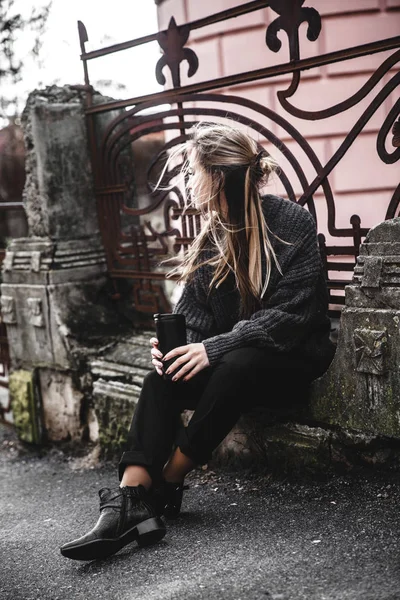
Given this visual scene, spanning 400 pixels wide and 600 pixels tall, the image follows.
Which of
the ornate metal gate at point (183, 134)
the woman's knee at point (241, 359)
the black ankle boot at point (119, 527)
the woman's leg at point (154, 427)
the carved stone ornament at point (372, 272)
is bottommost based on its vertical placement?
the black ankle boot at point (119, 527)

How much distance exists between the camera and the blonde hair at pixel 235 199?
2701 millimetres

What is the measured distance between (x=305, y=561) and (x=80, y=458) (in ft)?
6.46

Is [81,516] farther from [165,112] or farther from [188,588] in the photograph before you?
[165,112]

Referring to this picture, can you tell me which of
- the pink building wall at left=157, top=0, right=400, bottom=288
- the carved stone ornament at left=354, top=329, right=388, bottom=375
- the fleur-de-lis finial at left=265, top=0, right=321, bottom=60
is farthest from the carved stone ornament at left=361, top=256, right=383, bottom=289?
the pink building wall at left=157, top=0, right=400, bottom=288

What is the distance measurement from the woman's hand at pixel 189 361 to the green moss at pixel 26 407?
5.99ft

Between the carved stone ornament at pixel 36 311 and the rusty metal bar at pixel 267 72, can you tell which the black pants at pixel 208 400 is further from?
the carved stone ornament at pixel 36 311

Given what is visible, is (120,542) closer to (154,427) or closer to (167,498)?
(167,498)

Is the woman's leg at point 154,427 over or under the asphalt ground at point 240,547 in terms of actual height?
over

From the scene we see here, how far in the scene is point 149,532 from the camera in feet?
8.03

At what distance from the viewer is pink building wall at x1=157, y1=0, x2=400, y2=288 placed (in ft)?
16.6

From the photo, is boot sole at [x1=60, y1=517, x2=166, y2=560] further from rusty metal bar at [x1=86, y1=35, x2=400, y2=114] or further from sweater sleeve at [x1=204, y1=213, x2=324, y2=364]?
rusty metal bar at [x1=86, y1=35, x2=400, y2=114]

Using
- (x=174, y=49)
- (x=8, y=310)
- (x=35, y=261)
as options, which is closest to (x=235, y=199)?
(x=174, y=49)

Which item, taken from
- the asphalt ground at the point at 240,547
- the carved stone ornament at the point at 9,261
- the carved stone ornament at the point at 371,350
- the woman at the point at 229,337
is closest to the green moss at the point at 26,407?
the carved stone ornament at the point at 9,261

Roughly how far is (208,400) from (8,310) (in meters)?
2.11
